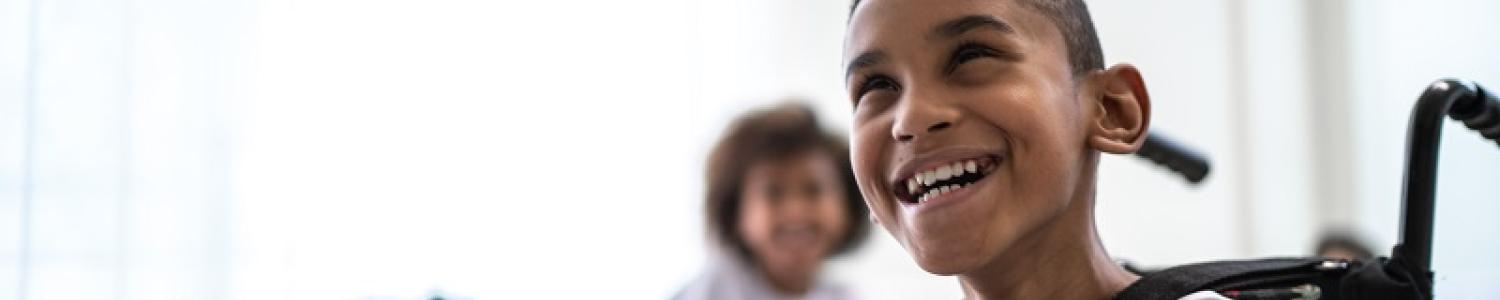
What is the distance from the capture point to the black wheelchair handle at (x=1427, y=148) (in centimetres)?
84

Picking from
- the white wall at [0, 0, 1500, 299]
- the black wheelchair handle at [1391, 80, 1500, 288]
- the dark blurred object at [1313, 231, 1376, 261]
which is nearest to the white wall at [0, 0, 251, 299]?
the white wall at [0, 0, 1500, 299]

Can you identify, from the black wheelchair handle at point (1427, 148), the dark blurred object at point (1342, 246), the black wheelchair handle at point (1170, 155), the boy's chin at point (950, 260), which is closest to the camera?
the boy's chin at point (950, 260)

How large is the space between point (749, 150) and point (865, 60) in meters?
1.18

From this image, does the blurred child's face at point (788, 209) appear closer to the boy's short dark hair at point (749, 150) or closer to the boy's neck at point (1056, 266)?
the boy's short dark hair at point (749, 150)

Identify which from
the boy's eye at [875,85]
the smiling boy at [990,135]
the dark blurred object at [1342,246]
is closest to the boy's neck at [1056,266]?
the smiling boy at [990,135]

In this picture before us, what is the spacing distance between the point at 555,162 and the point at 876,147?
1426 mm

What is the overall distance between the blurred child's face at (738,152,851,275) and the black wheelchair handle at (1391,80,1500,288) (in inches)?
42.7

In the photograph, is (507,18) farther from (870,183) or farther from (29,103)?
(870,183)

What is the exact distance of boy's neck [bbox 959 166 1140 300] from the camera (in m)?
0.74

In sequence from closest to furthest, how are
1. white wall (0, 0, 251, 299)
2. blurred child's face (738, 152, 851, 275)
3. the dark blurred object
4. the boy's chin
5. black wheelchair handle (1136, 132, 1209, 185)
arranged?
the boy's chin, black wheelchair handle (1136, 132, 1209, 185), white wall (0, 0, 251, 299), blurred child's face (738, 152, 851, 275), the dark blurred object

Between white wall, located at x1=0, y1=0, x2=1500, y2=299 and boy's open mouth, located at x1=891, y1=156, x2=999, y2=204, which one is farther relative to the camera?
white wall, located at x1=0, y1=0, x2=1500, y2=299

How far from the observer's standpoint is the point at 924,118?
71 centimetres

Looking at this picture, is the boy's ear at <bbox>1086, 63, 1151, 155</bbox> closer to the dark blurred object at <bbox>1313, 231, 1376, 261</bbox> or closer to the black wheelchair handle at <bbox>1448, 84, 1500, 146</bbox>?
the black wheelchair handle at <bbox>1448, 84, 1500, 146</bbox>

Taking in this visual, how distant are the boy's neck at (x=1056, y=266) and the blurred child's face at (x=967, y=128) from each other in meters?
0.01
